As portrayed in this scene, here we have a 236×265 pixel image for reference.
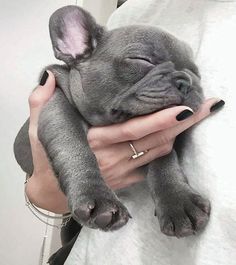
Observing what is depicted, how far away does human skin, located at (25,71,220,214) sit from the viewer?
89 centimetres

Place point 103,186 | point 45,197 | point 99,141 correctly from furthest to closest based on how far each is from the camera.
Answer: point 45,197
point 99,141
point 103,186

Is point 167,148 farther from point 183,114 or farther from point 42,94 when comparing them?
point 42,94

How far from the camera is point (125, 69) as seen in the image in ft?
3.04

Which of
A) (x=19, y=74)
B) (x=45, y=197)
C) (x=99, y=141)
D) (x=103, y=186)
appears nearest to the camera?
(x=103, y=186)

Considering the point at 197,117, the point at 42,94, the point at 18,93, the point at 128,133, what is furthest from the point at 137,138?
the point at 18,93

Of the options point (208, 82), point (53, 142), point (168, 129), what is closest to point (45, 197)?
point (53, 142)

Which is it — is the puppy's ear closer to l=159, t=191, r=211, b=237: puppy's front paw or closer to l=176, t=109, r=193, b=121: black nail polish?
l=176, t=109, r=193, b=121: black nail polish

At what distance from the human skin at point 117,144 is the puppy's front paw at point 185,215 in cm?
13

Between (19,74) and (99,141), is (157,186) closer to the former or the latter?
(99,141)

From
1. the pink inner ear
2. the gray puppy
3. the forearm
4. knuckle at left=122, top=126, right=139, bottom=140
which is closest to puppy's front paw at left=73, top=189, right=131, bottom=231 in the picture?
the gray puppy

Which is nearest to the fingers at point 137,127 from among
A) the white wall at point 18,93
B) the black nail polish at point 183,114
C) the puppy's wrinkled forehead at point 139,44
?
the black nail polish at point 183,114

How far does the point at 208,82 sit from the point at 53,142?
320mm

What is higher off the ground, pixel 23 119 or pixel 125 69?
pixel 125 69

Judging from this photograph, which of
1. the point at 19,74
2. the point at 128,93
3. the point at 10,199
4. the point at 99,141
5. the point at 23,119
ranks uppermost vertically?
the point at 128,93
